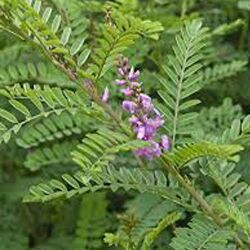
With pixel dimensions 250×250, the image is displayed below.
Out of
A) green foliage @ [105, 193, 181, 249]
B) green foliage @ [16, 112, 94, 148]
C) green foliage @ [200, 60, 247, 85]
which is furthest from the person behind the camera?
green foliage @ [200, 60, 247, 85]

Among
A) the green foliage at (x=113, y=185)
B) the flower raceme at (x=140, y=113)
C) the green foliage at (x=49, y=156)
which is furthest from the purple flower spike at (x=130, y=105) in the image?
the green foliage at (x=49, y=156)

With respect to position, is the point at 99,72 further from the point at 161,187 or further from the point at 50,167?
the point at 50,167

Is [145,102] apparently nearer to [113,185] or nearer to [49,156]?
[113,185]

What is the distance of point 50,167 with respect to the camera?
76.4 inches

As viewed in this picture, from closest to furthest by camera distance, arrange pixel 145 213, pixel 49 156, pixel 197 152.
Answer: pixel 197 152
pixel 145 213
pixel 49 156

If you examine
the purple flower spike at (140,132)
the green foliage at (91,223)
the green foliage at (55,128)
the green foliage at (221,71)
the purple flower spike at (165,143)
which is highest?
the purple flower spike at (140,132)

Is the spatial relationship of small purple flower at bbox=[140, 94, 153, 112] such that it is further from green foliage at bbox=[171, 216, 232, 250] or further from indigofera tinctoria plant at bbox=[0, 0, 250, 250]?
green foliage at bbox=[171, 216, 232, 250]

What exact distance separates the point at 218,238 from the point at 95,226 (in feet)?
2.18

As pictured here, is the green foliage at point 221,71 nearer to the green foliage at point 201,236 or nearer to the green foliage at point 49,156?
the green foliage at point 49,156

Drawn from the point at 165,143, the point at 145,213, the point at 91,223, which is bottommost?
the point at 91,223

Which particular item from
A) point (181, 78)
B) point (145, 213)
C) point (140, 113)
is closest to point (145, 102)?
point (140, 113)

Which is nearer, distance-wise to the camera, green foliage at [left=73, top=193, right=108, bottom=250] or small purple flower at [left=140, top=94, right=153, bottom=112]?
small purple flower at [left=140, top=94, right=153, bottom=112]

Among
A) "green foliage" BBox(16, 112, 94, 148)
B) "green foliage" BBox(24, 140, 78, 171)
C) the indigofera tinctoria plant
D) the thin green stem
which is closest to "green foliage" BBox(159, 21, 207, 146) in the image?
the indigofera tinctoria plant

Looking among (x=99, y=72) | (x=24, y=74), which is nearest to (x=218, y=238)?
(x=99, y=72)
